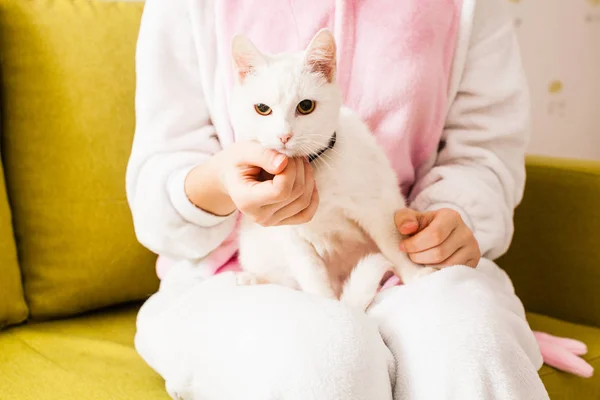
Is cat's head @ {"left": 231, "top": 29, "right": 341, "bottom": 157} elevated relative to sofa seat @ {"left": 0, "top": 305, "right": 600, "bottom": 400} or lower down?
elevated

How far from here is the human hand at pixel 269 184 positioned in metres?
0.68

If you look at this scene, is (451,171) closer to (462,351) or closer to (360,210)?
(360,210)

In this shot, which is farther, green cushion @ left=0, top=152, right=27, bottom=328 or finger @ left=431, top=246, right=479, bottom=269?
green cushion @ left=0, top=152, right=27, bottom=328

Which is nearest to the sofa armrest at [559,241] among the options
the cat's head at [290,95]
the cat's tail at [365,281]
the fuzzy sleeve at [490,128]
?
the fuzzy sleeve at [490,128]

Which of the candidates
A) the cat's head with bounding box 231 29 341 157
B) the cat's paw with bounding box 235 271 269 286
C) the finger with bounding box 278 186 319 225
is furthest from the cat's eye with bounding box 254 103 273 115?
the cat's paw with bounding box 235 271 269 286

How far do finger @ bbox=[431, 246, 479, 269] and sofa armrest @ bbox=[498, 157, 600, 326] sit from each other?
418 millimetres

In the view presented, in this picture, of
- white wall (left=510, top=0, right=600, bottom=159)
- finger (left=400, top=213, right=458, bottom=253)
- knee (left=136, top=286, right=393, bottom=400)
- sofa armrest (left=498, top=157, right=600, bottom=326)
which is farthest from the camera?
white wall (left=510, top=0, right=600, bottom=159)

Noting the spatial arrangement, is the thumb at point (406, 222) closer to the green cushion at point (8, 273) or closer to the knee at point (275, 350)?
the knee at point (275, 350)

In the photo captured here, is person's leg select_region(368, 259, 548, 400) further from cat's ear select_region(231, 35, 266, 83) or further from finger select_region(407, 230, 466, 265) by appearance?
cat's ear select_region(231, 35, 266, 83)

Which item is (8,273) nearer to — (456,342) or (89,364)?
(89,364)

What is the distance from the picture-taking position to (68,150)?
1.07m

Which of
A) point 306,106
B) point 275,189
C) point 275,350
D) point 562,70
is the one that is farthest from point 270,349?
point 562,70

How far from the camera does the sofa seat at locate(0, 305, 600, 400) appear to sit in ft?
2.68

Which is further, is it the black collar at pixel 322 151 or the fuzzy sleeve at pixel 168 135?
the fuzzy sleeve at pixel 168 135
